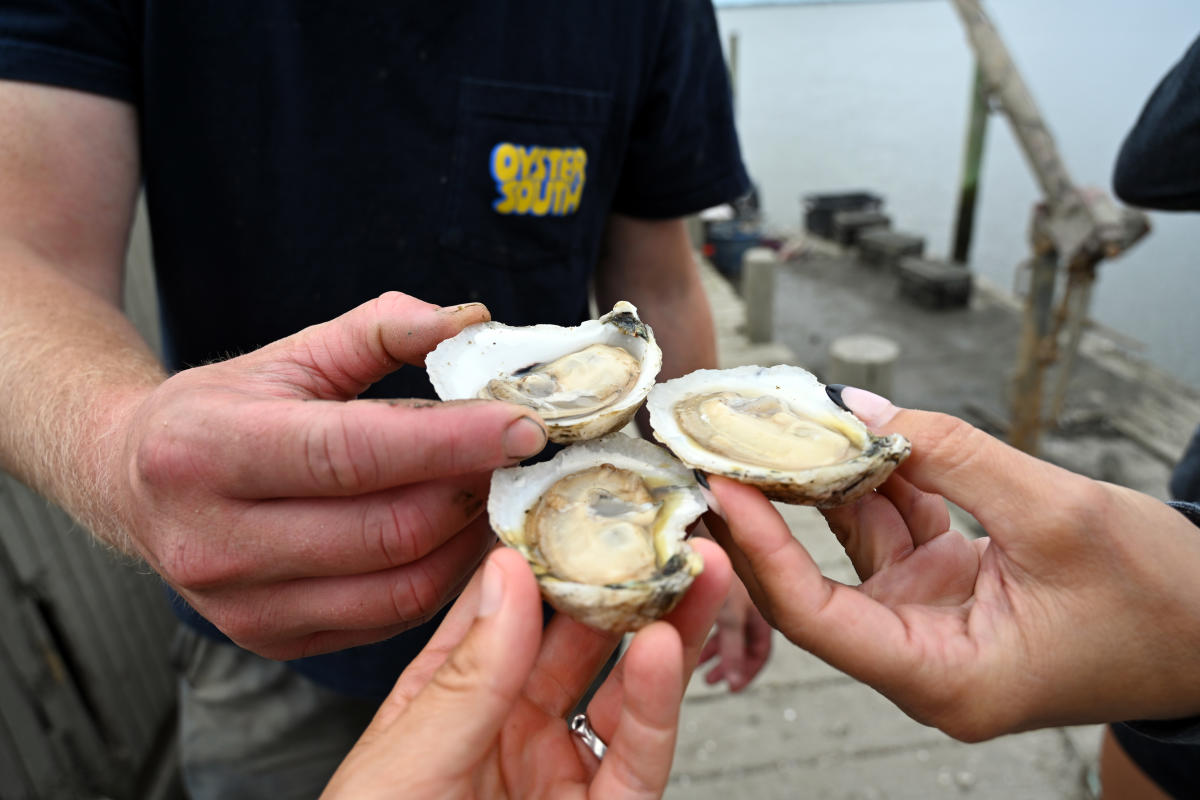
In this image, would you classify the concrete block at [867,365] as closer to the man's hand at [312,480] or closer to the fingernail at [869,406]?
the fingernail at [869,406]

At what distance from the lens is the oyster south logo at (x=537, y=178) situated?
2.01 metres

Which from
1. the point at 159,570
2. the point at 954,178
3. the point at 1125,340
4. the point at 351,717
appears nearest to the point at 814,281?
the point at 1125,340

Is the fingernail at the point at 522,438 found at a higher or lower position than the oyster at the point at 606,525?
higher

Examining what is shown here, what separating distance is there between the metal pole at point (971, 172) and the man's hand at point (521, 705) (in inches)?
580

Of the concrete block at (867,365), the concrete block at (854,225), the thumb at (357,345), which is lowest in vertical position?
the concrete block at (854,225)

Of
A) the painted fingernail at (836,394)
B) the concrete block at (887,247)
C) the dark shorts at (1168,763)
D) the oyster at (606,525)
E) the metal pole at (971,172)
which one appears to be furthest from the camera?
the metal pole at (971,172)

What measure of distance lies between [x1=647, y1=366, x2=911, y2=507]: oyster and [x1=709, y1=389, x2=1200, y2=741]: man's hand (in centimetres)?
7

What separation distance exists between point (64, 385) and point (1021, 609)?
1.66 meters

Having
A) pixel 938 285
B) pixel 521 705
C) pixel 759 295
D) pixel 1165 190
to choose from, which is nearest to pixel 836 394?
pixel 521 705

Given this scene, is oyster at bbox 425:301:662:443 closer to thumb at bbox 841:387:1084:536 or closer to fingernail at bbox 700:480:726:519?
fingernail at bbox 700:480:726:519

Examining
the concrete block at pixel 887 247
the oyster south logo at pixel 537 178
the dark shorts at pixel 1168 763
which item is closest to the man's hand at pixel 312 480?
the oyster south logo at pixel 537 178

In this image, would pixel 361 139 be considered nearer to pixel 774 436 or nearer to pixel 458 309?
pixel 458 309

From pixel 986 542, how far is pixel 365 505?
113 cm

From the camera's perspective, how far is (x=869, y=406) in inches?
57.2
